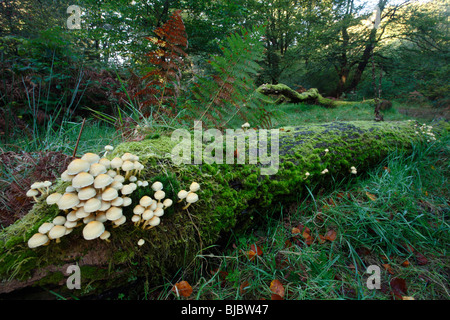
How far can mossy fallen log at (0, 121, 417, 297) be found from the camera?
2.99 feet

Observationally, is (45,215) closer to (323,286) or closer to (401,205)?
(323,286)

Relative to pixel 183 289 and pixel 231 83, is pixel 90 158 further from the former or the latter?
pixel 231 83

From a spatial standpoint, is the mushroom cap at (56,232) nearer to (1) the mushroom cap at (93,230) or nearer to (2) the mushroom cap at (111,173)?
(1) the mushroom cap at (93,230)

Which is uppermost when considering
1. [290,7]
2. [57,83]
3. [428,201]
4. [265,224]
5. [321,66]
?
[290,7]

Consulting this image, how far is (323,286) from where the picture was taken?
117 cm

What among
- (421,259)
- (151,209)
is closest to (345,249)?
(421,259)

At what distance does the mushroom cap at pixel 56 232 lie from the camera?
33.7 inches

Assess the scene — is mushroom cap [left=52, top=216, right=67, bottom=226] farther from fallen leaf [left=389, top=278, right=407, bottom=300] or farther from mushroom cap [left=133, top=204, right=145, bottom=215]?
fallen leaf [left=389, top=278, right=407, bottom=300]

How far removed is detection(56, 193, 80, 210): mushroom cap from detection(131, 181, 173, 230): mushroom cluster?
27 cm

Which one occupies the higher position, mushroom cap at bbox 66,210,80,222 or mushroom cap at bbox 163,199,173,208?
mushroom cap at bbox 66,210,80,222

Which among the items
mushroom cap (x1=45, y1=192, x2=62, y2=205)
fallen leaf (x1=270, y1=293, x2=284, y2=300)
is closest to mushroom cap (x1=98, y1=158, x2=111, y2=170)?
mushroom cap (x1=45, y1=192, x2=62, y2=205)

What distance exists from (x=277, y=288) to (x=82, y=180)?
4.33ft
